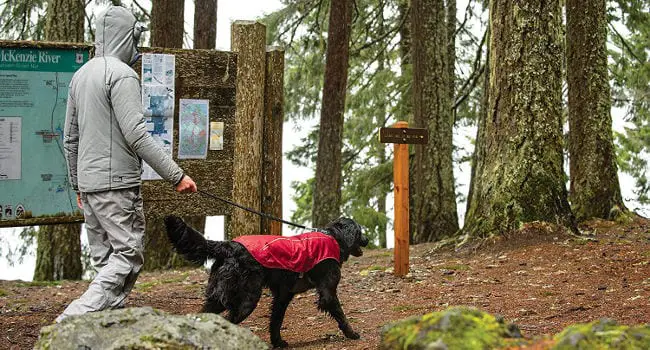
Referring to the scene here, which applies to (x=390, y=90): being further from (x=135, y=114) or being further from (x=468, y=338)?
(x=468, y=338)

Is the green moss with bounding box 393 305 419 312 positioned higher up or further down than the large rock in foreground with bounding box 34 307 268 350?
further down

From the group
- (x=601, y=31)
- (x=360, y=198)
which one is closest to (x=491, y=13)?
(x=601, y=31)

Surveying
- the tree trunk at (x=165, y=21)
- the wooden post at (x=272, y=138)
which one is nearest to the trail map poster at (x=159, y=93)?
the wooden post at (x=272, y=138)

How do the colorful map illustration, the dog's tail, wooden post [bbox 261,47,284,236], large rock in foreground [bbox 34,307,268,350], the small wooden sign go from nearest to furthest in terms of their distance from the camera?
1. large rock in foreground [bbox 34,307,268,350]
2. the dog's tail
3. the colorful map illustration
4. wooden post [bbox 261,47,284,236]
5. the small wooden sign

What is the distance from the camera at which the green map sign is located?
7.52 metres

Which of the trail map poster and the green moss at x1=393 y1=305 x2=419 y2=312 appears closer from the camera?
the green moss at x1=393 y1=305 x2=419 y2=312

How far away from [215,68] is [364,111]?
41.3 ft

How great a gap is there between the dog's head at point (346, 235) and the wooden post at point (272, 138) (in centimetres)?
204

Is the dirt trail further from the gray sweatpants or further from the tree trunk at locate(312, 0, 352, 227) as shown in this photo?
the tree trunk at locate(312, 0, 352, 227)

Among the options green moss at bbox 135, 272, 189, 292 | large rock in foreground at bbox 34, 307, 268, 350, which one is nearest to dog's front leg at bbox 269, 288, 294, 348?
large rock in foreground at bbox 34, 307, 268, 350

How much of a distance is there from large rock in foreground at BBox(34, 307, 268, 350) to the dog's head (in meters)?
2.34

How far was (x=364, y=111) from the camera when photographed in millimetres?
20625

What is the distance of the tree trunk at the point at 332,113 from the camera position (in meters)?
15.0

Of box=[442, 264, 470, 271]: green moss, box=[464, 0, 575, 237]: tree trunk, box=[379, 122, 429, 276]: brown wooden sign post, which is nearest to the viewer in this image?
box=[379, 122, 429, 276]: brown wooden sign post
